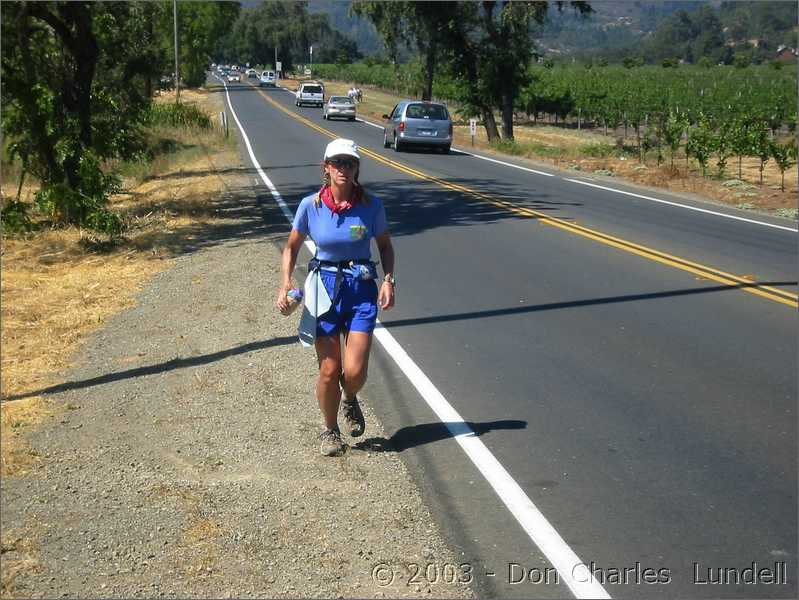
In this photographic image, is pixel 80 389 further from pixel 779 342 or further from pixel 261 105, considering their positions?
pixel 261 105

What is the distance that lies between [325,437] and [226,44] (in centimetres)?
19067

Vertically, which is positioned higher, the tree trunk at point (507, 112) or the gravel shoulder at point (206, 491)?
the tree trunk at point (507, 112)

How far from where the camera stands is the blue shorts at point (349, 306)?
589 cm

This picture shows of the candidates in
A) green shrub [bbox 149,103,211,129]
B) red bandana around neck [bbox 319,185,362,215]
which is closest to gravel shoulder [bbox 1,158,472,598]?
red bandana around neck [bbox 319,185,362,215]

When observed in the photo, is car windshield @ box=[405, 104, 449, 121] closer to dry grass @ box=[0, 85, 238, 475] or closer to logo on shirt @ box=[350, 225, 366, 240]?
dry grass @ box=[0, 85, 238, 475]

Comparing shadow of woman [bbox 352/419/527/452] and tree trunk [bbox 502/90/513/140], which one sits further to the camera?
tree trunk [bbox 502/90/513/140]

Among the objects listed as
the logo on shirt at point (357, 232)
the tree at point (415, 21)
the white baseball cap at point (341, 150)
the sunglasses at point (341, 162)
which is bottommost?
the logo on shirt at point (357, 232)

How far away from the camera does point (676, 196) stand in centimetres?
2244

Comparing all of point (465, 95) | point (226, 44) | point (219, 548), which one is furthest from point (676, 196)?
point (226, 44)

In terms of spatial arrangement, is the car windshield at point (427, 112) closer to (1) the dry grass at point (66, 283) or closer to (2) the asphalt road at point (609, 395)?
(1) the dry grass at point (66, 283)

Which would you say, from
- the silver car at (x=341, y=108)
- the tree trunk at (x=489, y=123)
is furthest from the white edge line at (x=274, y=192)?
the silver car at (x=341, y=108)

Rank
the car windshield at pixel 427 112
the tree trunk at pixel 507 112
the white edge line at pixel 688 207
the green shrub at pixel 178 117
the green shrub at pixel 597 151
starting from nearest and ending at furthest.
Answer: the white edge line at pixel 688 207 → the green shrub at pixel 597 151 → the car windshield at pixel 427 112 → the green shrub at pixel 178 117 → the tree trunk at pixel 507 112

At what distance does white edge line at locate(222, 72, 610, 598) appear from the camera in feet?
15.0

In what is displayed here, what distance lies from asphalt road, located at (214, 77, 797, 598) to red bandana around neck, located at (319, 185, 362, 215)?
4.78 feet
